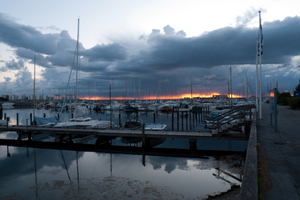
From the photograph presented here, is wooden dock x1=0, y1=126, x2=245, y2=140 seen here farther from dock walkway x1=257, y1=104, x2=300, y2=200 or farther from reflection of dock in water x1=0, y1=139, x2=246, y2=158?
dock walkway x1=257, y1=104, x2=300, y2=200

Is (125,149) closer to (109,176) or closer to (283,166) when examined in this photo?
(109,176)

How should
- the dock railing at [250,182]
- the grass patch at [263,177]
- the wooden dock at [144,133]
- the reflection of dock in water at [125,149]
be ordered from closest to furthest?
the dock railing at [250,182] < the grass patch at [263,177] < the wooden dock at [144,133] < the reflection of dock in water at [125,149]

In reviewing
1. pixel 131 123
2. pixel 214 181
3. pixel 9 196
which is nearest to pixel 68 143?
pixel 131 123

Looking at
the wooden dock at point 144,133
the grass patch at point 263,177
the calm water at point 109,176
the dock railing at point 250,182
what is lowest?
the calm water at point 109,176

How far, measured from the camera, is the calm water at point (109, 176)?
33.9ft

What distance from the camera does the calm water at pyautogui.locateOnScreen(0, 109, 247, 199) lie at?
33.9ft

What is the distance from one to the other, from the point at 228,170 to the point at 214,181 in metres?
1.58

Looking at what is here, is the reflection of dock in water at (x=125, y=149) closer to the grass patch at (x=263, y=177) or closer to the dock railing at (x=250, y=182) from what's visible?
the grass patch at (x=263, y=177)

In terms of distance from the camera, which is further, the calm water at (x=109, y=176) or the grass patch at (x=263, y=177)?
the calm water at (x=109, y=176)

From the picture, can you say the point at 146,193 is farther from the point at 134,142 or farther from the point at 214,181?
the point at 134,142

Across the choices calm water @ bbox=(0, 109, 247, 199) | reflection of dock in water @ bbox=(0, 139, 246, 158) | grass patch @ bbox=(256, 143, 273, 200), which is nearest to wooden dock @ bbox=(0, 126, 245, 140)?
reflection of dock in water @ bbox=(0, 139, 246, 158)

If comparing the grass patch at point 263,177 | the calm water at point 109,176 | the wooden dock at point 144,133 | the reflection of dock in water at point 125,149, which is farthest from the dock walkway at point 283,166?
the reflection of dock in water at point 125,149

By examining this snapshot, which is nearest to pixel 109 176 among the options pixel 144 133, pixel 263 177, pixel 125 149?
pixel 144 133

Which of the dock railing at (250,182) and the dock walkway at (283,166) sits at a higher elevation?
the dock railing at (250,182)
